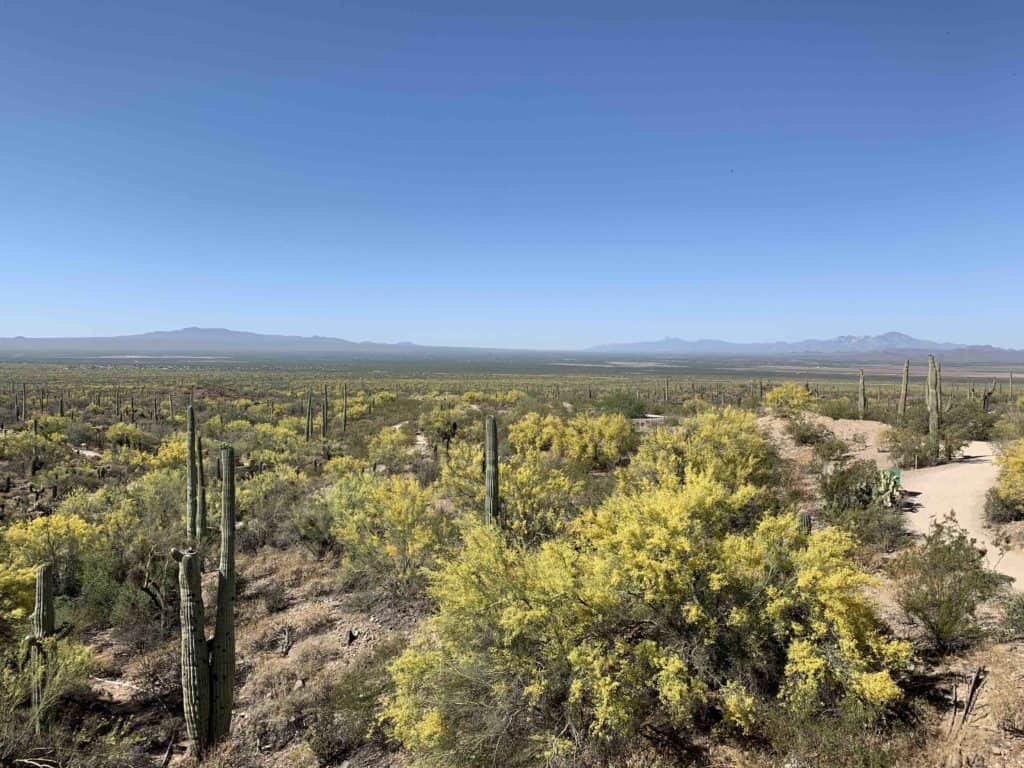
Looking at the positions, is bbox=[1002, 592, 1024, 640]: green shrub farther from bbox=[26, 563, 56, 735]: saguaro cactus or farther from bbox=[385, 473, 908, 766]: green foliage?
bbox=[26, 563, 56, 735]: saguaro cactus

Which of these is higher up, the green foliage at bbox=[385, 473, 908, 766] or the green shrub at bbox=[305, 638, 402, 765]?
the green foliage at bbox=[385, 473, 908, 766]

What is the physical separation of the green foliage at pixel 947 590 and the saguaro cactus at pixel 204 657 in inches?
402

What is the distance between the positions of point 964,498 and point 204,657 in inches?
720

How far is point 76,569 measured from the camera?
12.7 metres

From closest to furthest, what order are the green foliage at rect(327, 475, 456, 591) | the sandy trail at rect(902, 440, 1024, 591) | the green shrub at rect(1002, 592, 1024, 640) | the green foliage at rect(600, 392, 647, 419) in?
1. the green shrub at rect(1002, 592, 1024, 640)
2. the sandy trail at rect(902, 440, 1024, 591)
3. the green foliage at rect(327, 475, 456, 591)
4. the green foliage at rect(600, 392, 647, 419)

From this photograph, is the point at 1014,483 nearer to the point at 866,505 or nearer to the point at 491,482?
the point at 866,505

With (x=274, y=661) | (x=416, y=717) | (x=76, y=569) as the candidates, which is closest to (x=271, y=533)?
(x=76, y=569)

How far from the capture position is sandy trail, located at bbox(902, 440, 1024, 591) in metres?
10.9

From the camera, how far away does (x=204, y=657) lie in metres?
7.66

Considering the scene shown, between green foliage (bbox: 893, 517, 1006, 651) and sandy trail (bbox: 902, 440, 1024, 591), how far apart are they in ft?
6.02

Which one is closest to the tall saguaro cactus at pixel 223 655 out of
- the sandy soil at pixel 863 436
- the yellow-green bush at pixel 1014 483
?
the yellow-green bush at pixel 1014 483

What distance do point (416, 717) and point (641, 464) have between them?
1008 cm

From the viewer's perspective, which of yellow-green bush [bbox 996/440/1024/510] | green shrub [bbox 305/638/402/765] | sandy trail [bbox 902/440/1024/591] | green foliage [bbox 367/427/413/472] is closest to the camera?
green shrub [bbox 305/638/402/765]

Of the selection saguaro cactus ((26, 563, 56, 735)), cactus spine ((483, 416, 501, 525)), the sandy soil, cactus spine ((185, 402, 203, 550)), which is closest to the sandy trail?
the sandy soil
